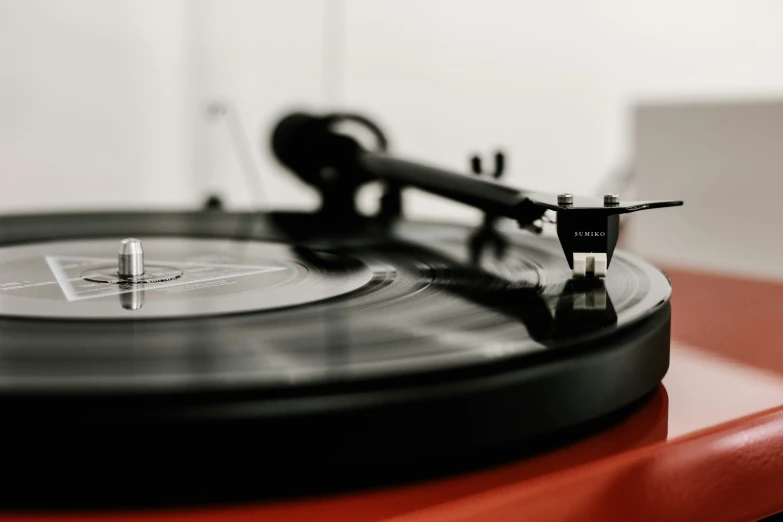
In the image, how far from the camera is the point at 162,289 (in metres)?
0.53

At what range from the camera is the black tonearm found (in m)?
0.48

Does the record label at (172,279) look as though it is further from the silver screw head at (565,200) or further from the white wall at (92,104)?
the white wall at (92,104)

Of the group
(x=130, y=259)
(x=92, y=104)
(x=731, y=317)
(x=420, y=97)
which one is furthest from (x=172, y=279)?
(x=420, y=97)

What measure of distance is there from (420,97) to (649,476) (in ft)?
7.16

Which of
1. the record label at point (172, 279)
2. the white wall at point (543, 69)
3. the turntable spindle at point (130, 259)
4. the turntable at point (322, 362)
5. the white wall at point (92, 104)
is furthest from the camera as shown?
the white wall at point (543, 69)

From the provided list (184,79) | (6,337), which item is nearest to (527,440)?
(6,337)

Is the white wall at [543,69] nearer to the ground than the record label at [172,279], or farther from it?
farther from it

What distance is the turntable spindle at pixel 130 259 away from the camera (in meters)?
0.59

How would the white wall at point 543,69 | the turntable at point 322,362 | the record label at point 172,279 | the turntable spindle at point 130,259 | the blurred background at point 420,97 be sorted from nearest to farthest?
the turntable at point 322,362, the record label at point 172,279, the turntable spindle at point 130,259, the blurred background at point 420,97, the white wall at point 543,69

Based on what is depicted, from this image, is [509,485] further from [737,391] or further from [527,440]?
[737,391]

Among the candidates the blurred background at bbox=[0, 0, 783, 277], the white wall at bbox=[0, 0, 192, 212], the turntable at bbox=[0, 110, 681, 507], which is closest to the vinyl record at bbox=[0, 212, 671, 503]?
the turntable at bbox=[0, 110, 681, 507]

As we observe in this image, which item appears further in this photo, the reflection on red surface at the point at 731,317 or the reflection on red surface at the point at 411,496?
the reflection on red surface at the point at 731,317

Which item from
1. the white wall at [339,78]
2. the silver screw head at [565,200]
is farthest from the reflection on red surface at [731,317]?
the white wall at [339,78]

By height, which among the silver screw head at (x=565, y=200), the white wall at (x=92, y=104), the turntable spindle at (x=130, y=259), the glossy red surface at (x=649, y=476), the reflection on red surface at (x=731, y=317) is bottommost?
the glossy red surface at (x=649, y=476)
